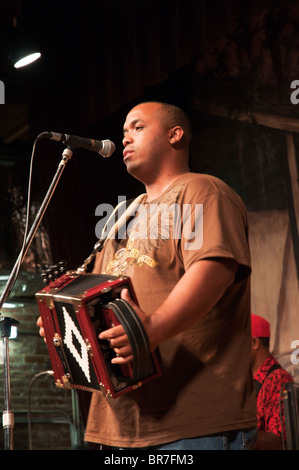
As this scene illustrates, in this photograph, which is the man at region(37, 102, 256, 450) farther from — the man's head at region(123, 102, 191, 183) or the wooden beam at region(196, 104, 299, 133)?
the wooden beam at region(196, 104, 299, 133)

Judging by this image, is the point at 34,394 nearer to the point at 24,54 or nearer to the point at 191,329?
the point at 24,54

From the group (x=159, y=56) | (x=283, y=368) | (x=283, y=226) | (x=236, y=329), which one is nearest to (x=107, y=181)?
(x=159, y=56)

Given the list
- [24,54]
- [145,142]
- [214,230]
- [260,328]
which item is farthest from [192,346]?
[24,54]

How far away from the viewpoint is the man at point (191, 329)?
1.62m

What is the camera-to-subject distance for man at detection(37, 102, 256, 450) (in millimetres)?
1619

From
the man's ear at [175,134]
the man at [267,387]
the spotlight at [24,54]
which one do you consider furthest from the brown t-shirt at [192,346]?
the spotlight at [24,54]

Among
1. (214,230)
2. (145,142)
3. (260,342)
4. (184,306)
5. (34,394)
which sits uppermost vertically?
(145,142)

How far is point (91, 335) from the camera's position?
163cm

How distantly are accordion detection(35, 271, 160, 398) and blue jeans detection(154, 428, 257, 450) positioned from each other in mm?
187

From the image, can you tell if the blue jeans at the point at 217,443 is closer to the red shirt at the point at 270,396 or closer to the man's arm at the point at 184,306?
the man's arm at the point at 184,306

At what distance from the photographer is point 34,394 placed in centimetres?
628

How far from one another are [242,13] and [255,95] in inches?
23.0

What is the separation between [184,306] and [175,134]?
77cm
